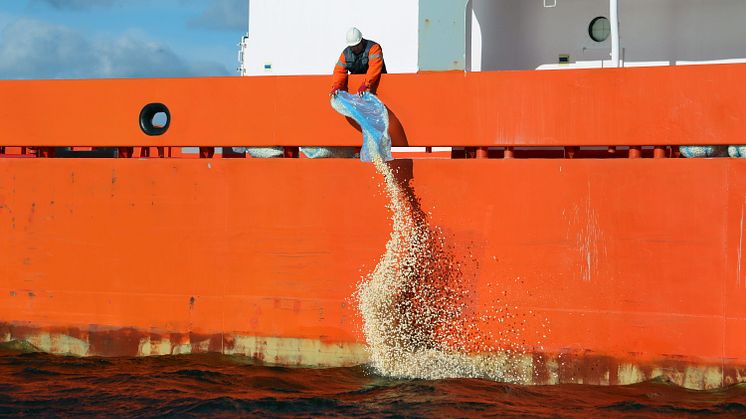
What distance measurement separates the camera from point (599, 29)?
8070mm

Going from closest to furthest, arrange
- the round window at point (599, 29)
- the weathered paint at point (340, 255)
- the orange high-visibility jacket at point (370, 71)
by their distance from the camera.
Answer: the weathered paint at point (340, 255)
the orange high-visibility jacket at point (370, 71)
the round window at point (599, 29)

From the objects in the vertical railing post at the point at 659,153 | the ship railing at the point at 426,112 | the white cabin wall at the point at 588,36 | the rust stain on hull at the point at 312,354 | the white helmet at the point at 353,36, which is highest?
the white cabin wall at the point at 588,36

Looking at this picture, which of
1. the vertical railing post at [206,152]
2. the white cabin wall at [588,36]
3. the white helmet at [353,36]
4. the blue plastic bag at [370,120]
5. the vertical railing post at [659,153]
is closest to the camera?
the vertical railing post at [659,153]

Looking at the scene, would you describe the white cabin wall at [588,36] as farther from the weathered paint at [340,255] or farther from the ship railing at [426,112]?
the weathered paint at [340,255]

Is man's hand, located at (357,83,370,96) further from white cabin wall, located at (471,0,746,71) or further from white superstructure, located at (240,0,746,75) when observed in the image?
white cabin wall, located at (471,0,746,71)

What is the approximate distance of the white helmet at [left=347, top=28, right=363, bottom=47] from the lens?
5.90 meters

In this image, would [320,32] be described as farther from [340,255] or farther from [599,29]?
[340,255]

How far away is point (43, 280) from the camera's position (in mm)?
6332

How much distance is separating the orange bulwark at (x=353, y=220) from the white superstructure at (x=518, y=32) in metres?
2.39

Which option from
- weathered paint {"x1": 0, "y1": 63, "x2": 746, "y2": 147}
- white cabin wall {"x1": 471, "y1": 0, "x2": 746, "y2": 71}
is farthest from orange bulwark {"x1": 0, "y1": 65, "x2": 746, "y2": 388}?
white cabin wall {"x1": 471, "y1": 0, "x2": 746, "y2": 71}

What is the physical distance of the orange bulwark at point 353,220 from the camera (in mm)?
5270

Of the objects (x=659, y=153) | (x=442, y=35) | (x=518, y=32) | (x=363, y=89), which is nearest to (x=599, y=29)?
(x=518, y=32)

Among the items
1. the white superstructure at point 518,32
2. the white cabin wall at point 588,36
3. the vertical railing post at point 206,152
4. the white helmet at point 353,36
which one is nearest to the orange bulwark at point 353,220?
the vertical railing post at point 206,152

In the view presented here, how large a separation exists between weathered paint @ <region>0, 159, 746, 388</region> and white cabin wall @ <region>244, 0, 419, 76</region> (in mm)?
2914
